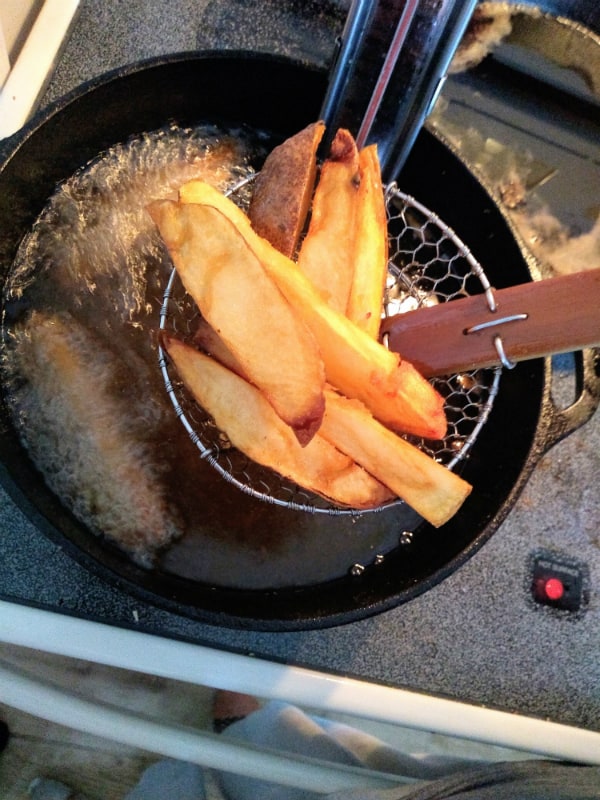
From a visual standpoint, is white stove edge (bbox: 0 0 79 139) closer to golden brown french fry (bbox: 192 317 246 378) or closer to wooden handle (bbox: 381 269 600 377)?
golden brown french fry (bbox: 192 317 246 378)

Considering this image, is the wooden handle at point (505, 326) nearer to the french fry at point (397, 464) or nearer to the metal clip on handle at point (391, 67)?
the french fry at point (397, 464)

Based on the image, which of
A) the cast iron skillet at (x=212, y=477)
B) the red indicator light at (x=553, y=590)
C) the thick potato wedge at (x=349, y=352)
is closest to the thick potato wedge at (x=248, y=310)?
the thick potato wedge at (x=349, y=352)

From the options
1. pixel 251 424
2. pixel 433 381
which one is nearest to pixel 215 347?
pixel 251 424

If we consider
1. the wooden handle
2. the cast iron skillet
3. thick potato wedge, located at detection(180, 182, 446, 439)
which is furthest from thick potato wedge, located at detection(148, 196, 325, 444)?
the cast iron skillet

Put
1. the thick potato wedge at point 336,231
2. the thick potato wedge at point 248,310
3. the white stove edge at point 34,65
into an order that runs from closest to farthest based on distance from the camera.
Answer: the thick potato wedge at point 248,310 → the thick potato wedge at point 336,231 → the white stove edge at point 34,65

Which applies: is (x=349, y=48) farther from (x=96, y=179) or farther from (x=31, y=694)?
(x=31, y=694)

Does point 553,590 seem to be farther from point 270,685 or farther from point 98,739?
point 98,739

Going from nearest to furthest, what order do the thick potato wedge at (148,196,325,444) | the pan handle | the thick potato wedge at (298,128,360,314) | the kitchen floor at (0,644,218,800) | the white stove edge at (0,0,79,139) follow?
the thick potato wedge at (148,196,325,444)
the thick potato wedge at (298,128,360,314)
the pan handle
the white stove edge at (0,0,79,139)
the kitchen floor at (0,644,218,800)
